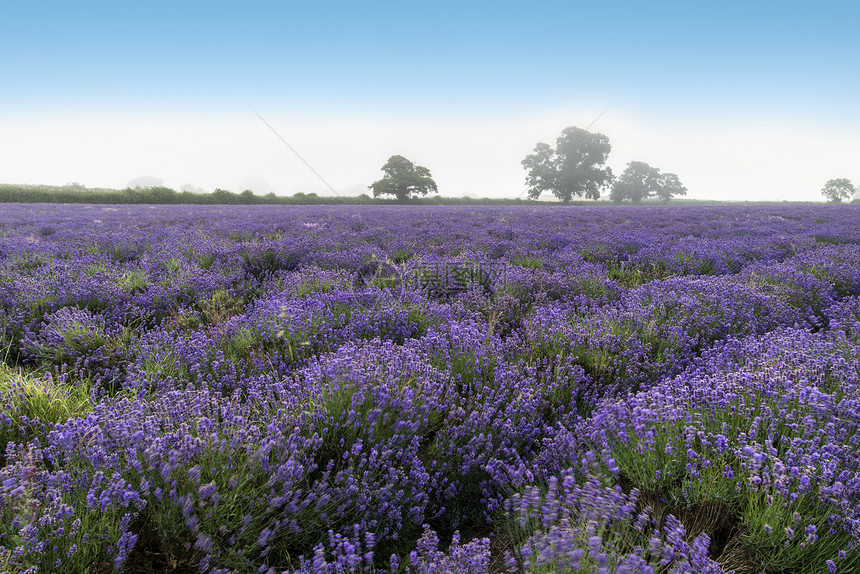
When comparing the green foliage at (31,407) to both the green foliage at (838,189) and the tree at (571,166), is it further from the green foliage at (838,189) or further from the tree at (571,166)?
the green foliage at (838,189)

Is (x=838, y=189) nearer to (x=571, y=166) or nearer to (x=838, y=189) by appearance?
(x=838, y=189)

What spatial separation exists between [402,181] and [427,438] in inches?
1650

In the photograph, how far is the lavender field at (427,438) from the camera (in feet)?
4.13

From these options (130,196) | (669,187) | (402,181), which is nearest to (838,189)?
(669,187)

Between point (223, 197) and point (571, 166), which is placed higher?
point (571, 166)

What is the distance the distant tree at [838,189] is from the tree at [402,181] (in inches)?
2426

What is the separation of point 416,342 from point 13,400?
2.07m

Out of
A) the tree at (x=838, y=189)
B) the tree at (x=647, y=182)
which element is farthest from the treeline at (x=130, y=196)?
the tree at (x=838, y=189)

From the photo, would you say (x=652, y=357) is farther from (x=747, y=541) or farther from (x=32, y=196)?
(x=32, y=196)

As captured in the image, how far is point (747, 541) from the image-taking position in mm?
1303

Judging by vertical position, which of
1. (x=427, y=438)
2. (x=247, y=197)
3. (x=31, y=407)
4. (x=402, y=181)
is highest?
(x=402, y=181)

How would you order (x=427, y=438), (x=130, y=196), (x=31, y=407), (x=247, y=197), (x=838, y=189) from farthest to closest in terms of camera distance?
(x=838, y=189), (x=247, y=197), (x=130, y=196), (x=427, y=438), (x=31, y=407)

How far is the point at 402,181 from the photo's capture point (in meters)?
42.0

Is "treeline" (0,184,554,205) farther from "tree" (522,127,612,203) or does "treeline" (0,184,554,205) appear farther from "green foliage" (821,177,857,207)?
"green foliage" (821,177,857,207)
